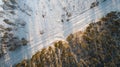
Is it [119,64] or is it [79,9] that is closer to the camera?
[119,64]

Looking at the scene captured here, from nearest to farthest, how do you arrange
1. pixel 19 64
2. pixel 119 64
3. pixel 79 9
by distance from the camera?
pixel 119 64 → pixel 19 64 → pixel 79 9

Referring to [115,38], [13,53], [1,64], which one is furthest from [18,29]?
[115,38]

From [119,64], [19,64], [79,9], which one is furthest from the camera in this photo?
[79,9]

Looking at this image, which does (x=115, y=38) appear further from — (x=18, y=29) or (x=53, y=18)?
(x=18, y=29)

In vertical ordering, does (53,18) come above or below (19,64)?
above

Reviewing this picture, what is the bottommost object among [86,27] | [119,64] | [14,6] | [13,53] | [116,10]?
[119,64]

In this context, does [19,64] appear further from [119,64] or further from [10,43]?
[119,64]

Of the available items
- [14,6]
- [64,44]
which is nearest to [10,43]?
[14,6]
